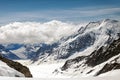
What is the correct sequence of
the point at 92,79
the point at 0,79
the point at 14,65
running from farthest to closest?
1. the point at 14,65
2. the point at 92,79
3. the point at 0,79

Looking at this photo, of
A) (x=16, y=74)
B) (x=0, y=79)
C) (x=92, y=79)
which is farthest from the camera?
(x=16, y=74)

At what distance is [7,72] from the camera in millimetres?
20531

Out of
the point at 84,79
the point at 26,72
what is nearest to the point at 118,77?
the point at 84,79

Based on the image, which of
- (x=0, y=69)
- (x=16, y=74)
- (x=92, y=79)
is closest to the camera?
(x=92, y=79)

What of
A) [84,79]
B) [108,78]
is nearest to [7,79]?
[84,79]

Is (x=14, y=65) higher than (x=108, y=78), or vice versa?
(x=14, y=65)

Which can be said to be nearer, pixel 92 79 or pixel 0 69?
pixel 92 79

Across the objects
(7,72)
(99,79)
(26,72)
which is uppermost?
(26,72)

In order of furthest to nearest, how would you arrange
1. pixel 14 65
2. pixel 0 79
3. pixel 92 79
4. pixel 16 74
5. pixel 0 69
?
pixel 14 65 < pixel 16 74 < pixel 0 69 < pixel 92 79 < pixel 0 79

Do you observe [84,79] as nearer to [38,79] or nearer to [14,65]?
[38,79]

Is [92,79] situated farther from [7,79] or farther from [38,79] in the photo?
[7,79]

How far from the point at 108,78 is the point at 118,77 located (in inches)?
38.7

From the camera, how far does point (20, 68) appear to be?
37312mm

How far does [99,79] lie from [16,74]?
7.27m
